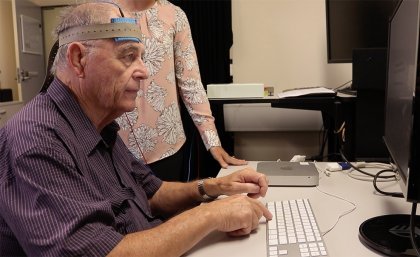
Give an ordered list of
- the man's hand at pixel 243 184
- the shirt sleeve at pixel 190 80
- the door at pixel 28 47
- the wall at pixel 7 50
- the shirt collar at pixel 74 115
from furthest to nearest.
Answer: the wall at pixel 7 50 < the door at pixel 28 47 < the shirt sleeve at pixel 190 80 < the man's hand at pixel 243 184 < the shirt collar at pixel 74 115

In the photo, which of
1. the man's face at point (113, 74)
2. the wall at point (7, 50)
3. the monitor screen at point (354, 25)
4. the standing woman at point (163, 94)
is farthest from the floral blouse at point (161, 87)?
the wall at point (7, 50)

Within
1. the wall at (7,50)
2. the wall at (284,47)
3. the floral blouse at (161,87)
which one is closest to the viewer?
the floral blouse at (161,87)

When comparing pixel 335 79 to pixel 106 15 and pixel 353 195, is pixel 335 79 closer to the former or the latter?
pixel 353 195

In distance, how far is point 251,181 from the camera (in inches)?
43.3

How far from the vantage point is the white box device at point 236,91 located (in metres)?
2.01

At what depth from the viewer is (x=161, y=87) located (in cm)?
155

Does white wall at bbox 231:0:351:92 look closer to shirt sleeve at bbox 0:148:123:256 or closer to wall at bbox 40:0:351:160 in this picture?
wall at bbox 40:0:351:160

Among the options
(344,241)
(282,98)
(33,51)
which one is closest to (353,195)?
(344,241)

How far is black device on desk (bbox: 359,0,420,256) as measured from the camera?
0.67 metres

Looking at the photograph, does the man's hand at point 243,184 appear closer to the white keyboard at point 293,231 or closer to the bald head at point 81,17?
the white keyboard at point 293,231

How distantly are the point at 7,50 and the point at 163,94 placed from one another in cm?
359

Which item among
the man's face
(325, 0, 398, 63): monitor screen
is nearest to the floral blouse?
the man's face

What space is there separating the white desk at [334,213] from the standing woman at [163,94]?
28 centimetres

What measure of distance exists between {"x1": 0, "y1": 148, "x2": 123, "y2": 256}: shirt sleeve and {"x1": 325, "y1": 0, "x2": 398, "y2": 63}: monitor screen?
1.99 metres
